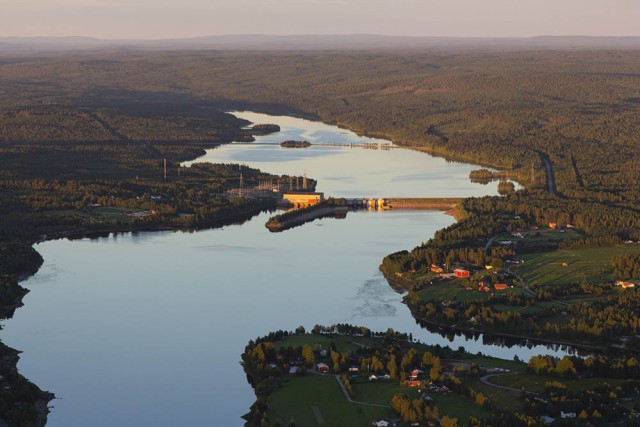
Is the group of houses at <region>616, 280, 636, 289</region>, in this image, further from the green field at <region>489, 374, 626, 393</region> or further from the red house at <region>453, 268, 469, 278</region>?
the green field at <region>489, 374, 626, 393</region>

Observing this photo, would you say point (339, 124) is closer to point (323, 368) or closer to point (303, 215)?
point (303, 215)

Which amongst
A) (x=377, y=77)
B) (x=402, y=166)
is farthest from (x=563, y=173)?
(x=377, y=77)

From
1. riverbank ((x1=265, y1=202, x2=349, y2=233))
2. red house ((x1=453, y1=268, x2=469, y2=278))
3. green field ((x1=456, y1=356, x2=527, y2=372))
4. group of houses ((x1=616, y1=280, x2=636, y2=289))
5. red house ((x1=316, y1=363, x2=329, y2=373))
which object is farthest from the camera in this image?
riverbank ((x1=265, y1=202, x2=349, y2=233))

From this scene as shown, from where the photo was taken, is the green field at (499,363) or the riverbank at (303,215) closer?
the green field at (499,363)

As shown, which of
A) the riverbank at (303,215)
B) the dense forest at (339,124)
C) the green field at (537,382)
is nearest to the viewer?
the green field at (537,382)

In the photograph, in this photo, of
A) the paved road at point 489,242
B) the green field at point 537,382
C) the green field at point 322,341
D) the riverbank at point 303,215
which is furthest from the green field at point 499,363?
the riverbank at point 303,215

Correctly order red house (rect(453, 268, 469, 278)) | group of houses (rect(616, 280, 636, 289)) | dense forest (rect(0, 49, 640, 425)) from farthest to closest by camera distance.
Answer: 1. dense forest (rect(0, 49, 640, 425))
2. red house (rect(453, 268, 469, 278))
3. group of houses (rect(616, 280, 636, 289))

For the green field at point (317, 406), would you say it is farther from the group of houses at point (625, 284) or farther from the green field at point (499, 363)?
the group of houses at point (625, 284)

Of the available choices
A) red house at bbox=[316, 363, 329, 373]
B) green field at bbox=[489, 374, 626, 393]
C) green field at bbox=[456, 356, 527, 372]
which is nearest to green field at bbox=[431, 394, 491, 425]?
green field at bbox=[489, 374, 626, 393]

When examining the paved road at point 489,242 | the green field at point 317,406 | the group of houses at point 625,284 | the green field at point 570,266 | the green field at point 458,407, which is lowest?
the paved road at point 489,242
